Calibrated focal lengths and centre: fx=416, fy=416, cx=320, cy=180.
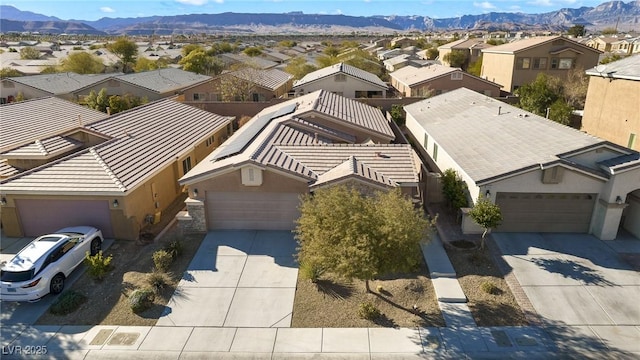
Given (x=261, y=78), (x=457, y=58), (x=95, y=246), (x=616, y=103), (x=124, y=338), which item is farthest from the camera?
(x=457, y=58)

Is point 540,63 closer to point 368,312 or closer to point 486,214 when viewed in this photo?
point 486,214

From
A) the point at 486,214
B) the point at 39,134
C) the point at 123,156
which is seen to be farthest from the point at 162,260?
the point at 39,134

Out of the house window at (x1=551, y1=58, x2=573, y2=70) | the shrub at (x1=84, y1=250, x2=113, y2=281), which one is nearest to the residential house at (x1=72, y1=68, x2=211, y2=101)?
the shrub at (x1=84, y1=250, x2=113, y2=281)

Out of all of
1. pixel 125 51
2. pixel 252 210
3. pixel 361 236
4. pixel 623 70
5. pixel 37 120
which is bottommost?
pixel 252 210

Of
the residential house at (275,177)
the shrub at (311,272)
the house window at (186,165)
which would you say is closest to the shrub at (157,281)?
the residential house at (275,177)

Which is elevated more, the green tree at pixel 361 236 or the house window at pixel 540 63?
the house window at pixel 540 63

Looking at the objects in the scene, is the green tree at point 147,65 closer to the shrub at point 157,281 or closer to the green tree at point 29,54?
the green tree at point 29,54

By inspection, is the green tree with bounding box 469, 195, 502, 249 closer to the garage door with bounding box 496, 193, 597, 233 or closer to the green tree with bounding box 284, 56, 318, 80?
the garage door with bounding box 496, 193, 597, 233
